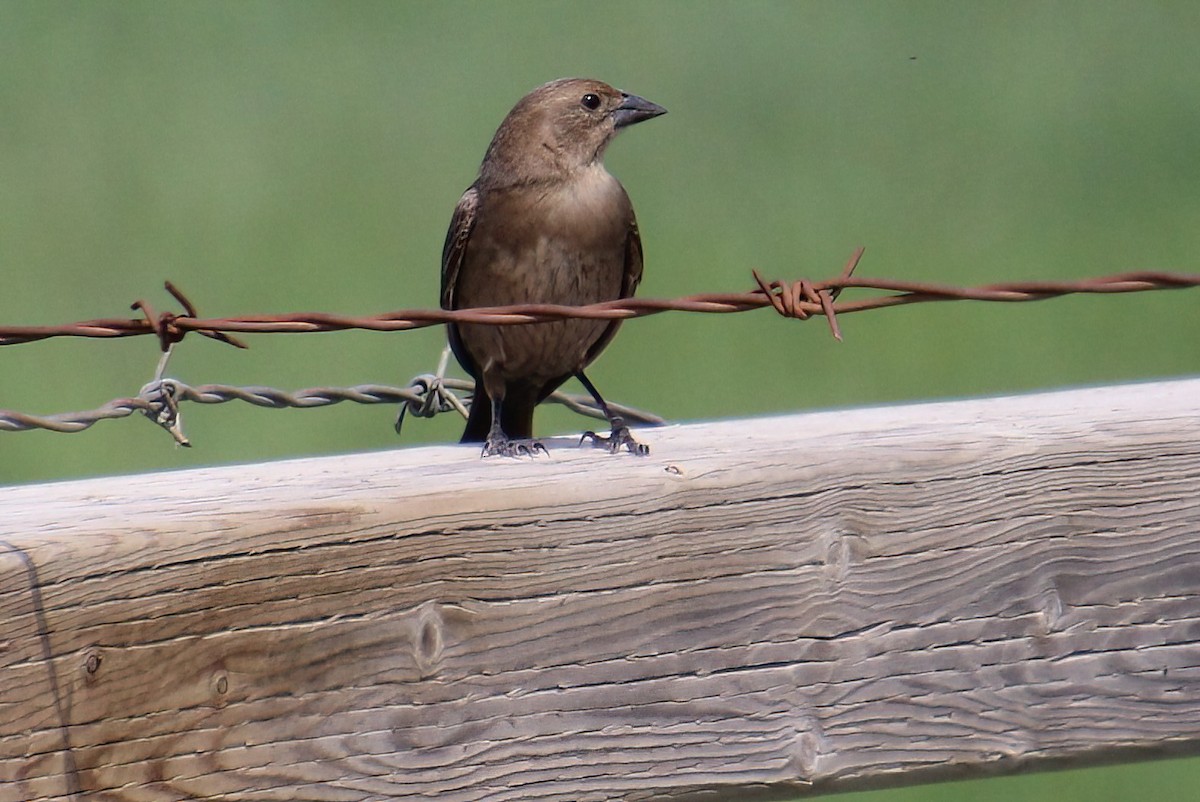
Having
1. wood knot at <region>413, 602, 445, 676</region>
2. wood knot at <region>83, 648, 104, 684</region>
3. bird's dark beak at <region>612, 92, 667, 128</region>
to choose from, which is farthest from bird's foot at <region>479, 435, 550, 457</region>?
bird's dark beak at <region>612, 92, 667, 128</region>

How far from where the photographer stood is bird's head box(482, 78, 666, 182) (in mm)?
4695

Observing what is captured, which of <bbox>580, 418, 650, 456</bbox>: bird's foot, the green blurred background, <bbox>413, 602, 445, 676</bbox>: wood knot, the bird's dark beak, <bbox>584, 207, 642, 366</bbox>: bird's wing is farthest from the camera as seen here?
the green blurred background

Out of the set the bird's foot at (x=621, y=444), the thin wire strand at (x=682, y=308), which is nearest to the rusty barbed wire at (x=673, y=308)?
the thin wire strand at (x=682, y=308)

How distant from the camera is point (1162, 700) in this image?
242cm

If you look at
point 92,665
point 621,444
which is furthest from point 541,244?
point 92,665

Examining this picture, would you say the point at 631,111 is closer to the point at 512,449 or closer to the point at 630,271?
the point at 630,271

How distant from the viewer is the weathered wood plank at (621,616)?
214 centimetres

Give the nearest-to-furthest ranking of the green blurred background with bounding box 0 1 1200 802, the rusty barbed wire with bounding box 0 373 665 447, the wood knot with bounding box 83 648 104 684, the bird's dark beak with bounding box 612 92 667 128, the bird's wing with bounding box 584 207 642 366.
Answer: the wood knot with bounding box 83 648 104 684 < the rusty barbed wire with bounding box 0 373 665 447 < the bird's wing with bounding box 584 207 642 366 < the bird's dark beak with bounding box 612 92 667 128 < the green blurred background with bounding box 0 1 1200 802

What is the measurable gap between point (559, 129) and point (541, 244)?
1.35 ft

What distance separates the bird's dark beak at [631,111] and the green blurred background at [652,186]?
368 centimetres

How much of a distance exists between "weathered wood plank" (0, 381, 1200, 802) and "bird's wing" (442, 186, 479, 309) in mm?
2173

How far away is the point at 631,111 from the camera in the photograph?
195 inches

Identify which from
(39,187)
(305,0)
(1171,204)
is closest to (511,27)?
(305,0)

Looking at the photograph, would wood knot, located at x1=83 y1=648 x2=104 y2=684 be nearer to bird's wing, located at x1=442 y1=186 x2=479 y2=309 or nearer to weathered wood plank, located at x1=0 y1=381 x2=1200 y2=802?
weathered wood plank, located at x1=0 y1=381 x2=1200 y2=802
